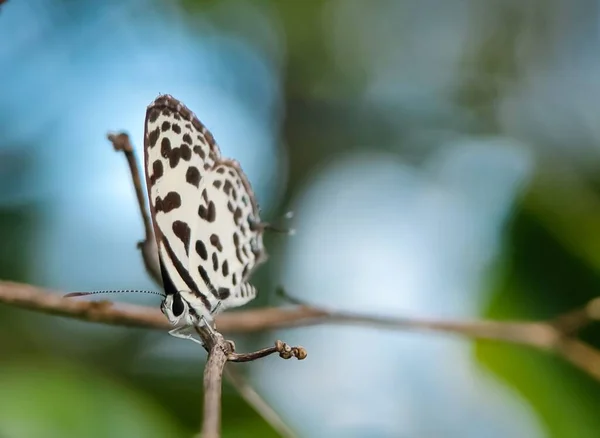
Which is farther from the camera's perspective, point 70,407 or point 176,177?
point 70,407

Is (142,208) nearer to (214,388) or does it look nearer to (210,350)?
(210,350)

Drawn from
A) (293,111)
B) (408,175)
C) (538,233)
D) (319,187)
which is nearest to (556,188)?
(538,233)

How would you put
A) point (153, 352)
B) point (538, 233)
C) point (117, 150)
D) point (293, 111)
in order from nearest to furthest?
point (117, 150), point (538, 233), point (153, 352), point (293, 111)

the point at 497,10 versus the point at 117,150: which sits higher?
the point at 497,10

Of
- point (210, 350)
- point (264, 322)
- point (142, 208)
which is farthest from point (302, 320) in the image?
point (210, 350)

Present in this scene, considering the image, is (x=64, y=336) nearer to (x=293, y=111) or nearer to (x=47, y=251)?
(x=47, y=251)

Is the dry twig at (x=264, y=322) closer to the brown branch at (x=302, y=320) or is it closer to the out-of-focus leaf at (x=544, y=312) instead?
the brown branch at (x=302, y=320)

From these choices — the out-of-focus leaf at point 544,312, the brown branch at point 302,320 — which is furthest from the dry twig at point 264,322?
the out-of-focus leaf at point 544,312
